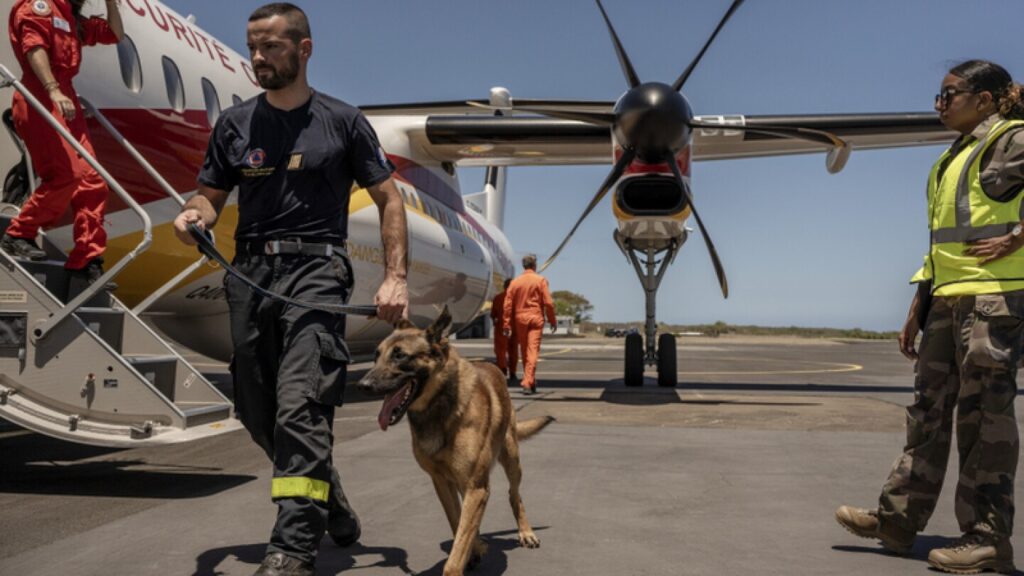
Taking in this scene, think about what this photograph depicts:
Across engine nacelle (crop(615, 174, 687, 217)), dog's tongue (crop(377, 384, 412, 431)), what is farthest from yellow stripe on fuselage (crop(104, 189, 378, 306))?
engine nacelle (crop(615, 174, 687, 217))

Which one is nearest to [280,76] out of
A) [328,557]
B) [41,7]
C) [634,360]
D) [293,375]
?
[293,375]

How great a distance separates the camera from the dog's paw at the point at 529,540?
3873mm

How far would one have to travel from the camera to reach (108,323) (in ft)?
17.4

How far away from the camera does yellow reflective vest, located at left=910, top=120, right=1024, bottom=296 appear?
11.7 ft

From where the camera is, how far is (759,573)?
3422 millimetres

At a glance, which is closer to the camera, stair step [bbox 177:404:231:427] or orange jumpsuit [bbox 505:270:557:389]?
stair step [bbox 177:404:231:427]

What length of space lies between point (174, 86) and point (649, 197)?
6602 millimetres

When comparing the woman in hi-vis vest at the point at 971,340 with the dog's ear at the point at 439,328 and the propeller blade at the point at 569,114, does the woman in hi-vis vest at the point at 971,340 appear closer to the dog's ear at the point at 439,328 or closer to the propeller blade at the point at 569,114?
the dog's ear at the point at 439,328

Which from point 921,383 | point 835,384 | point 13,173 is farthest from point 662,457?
point 835,384

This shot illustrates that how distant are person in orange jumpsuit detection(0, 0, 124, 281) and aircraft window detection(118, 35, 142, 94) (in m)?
1.56

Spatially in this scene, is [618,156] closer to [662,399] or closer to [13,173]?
[662,399]

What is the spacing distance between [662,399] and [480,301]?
662 centimetres

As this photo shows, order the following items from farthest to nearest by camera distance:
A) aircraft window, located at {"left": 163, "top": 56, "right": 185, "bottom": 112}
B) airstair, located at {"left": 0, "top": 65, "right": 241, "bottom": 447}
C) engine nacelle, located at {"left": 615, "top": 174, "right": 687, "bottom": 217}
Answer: engine nacelle, located at {"left": 615, "top": 174, "right": 687, "bottom": 217} → aircraft window, located at {"left": 163, "top": 56, "right": 185, "bottom": 112} → airstair, located at {"left": 0, "top": 65, "right": 241, "bottom": 447}

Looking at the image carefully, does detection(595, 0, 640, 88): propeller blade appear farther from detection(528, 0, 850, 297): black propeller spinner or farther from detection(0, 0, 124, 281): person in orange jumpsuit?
detection(0, 0, 124, 281): person in orange jumpsuit
